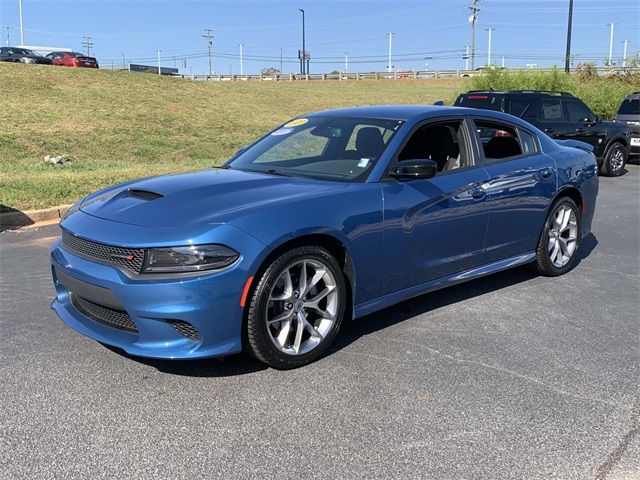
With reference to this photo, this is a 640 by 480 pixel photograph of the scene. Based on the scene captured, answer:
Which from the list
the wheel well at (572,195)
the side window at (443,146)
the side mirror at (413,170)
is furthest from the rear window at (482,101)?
the side mirror at (413,170)

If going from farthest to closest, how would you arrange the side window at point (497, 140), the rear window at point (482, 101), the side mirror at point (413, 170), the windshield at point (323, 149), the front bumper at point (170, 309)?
the rear window at point (482, 101), the side window at point (497, 140), the windshield at point (323, 149), the side mirror at point (413, 170), the front bumper at point (170, 309)

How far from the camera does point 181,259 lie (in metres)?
3.40

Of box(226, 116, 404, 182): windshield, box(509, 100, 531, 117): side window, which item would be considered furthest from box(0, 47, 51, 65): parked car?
box(226, 116, 404, 182): windshield

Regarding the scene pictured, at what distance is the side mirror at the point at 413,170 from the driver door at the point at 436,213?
63 mm

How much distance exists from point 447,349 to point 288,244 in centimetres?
134

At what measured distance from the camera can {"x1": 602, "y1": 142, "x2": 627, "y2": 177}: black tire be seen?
44.6 ft

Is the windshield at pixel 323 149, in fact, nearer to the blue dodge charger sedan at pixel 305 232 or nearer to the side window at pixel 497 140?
the blue dodge charger sedan at pixel 305 232

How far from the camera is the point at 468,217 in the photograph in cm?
476

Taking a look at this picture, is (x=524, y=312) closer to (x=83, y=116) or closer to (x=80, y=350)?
(x=80, y=350)

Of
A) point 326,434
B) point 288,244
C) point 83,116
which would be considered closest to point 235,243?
point 288,244

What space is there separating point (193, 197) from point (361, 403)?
159cm

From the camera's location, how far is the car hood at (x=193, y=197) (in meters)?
3.61

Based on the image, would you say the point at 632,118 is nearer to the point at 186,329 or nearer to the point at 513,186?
the point at 513,186

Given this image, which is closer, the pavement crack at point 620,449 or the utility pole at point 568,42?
the pavement crack at point 620,449
